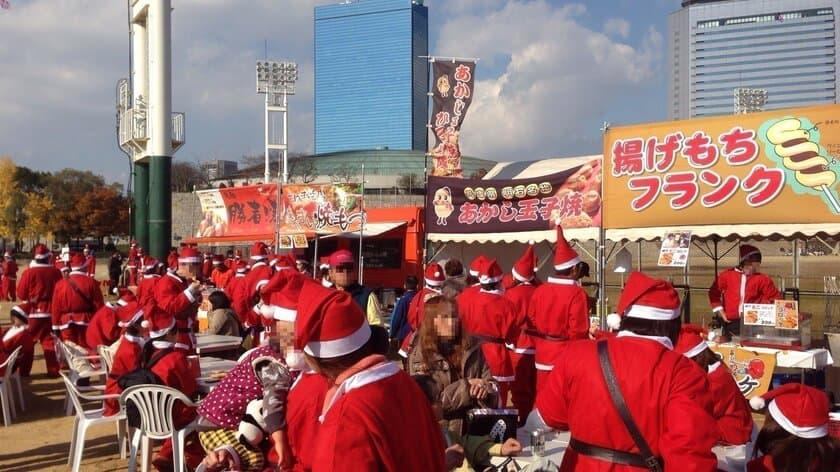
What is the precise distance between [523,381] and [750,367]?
8.78ft

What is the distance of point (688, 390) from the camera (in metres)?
2.48

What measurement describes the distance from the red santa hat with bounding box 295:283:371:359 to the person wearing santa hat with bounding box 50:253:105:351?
8622 millimetres

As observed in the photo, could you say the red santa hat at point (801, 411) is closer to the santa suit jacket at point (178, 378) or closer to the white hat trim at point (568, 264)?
the white hat trim at point (568, 264)

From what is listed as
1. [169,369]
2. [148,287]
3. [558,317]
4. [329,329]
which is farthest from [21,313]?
[329,329]

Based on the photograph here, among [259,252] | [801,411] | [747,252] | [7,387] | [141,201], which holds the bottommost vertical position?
[7,387]

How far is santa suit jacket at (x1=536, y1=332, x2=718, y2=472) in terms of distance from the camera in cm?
239

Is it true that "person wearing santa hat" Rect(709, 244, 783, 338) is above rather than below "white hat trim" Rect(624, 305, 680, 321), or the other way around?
below

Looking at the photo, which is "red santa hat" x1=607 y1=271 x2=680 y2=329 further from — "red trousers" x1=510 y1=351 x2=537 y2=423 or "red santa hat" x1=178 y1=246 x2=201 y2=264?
"red santa hat" x1=178 y1=246 x2=201 y2=264

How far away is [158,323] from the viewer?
5.28m

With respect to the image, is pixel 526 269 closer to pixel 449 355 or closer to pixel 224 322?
pixel 449 355

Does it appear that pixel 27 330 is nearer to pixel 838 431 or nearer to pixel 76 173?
pixel 838 431

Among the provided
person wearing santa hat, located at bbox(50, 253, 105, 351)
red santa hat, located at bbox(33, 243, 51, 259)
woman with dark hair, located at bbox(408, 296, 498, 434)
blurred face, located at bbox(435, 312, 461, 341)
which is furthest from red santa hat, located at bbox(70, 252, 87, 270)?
blurred face, located at bbox(435, 312, 461, 341)

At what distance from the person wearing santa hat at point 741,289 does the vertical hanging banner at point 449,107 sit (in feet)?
34.0

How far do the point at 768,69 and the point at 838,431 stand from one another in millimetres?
150245
